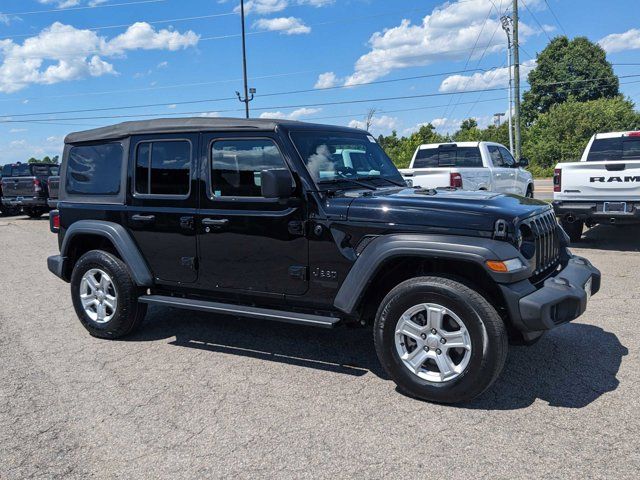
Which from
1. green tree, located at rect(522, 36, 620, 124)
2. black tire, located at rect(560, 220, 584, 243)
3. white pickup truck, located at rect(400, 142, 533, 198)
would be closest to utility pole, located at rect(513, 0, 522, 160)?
white pickup truck, located at rect(400, 142, 533, 198)

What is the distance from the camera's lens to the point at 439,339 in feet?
11.8

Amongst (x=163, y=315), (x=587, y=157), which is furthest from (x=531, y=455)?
(x=587, y=157)

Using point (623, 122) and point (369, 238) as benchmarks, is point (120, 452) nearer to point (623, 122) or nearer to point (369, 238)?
point (369, 238)

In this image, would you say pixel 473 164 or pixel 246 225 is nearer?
pixel 246 225

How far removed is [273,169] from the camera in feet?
13.4

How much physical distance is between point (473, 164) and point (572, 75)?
54873 mm

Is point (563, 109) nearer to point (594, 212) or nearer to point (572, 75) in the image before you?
point (572, 75)

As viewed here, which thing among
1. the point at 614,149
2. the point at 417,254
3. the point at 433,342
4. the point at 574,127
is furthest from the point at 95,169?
the point at 574,127

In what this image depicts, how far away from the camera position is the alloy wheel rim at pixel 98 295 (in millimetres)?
5102

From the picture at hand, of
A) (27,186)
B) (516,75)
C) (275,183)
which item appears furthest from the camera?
(516,75)

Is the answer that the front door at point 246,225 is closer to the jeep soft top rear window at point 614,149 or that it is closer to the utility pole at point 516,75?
the jeep soft top rear window at point 614,149

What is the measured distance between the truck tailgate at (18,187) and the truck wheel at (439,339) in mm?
17647

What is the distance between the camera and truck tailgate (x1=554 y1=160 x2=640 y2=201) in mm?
8581

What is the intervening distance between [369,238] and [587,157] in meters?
8.19
